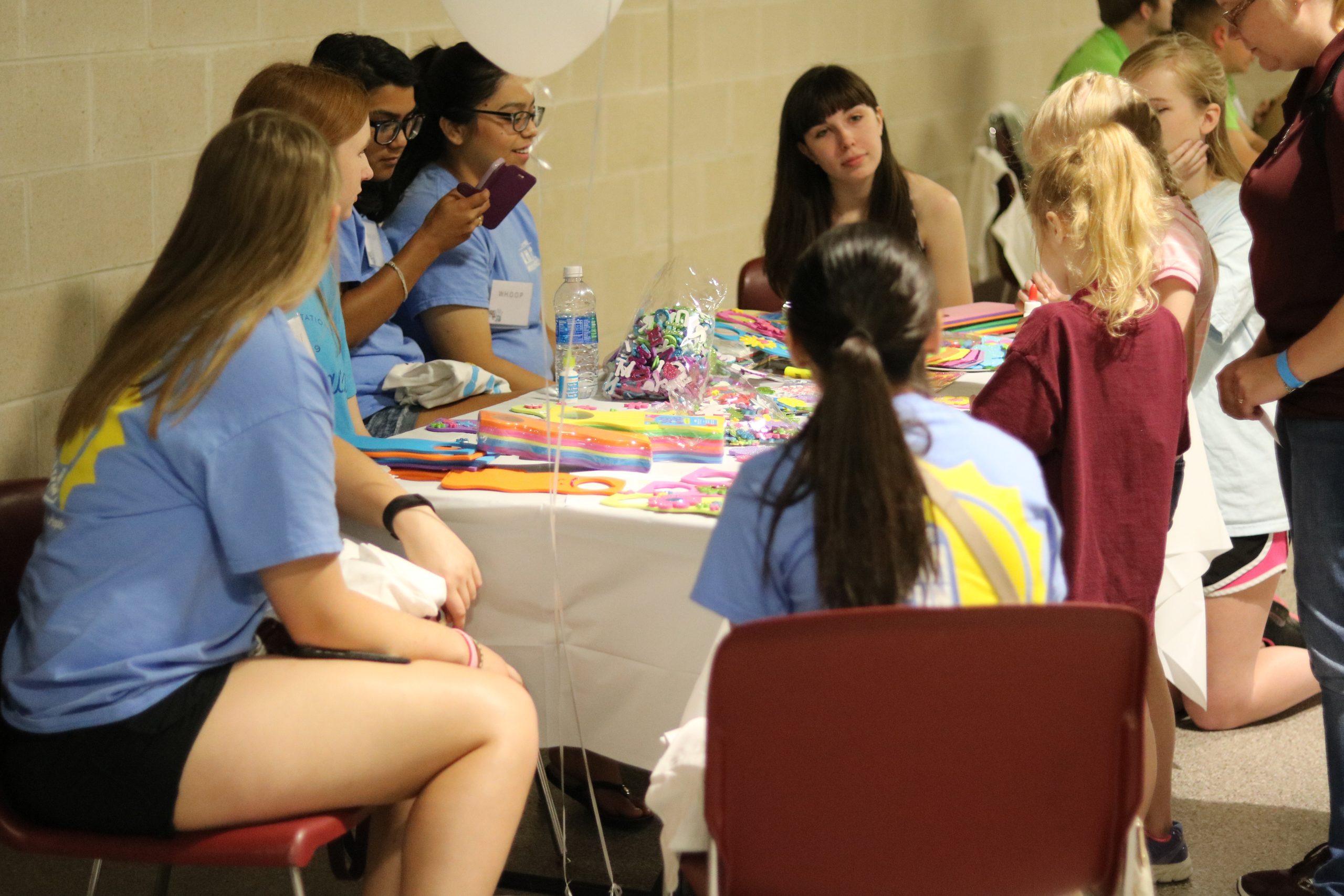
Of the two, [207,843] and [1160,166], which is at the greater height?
[1160,166]

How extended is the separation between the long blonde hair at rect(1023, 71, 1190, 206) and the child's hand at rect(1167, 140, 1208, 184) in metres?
0.38

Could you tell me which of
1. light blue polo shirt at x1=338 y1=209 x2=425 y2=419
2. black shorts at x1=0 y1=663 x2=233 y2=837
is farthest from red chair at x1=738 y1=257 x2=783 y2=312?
black shorts at x1=0 y1=663 x2=233 y2=837

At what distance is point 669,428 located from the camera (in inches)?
81.8

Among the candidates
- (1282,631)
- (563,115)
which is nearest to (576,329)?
(563,115)

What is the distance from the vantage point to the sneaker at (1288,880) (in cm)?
215

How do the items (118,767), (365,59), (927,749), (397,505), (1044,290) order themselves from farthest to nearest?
(365,59) < (1044,290) < (397,505) < (118,767) < (927,749)

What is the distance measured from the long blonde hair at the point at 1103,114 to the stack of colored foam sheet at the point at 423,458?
1022 millimetres

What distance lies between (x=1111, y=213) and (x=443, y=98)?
→ 158cm

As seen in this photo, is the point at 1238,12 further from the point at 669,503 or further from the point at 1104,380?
the point at 669,503

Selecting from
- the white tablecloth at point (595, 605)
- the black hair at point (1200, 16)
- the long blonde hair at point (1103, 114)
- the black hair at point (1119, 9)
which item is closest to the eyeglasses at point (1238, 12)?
the long blonde hair at point (1103, 114)

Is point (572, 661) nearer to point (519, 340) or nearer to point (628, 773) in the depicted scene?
point (628, 773)

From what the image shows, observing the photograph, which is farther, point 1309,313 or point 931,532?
point 1309,313

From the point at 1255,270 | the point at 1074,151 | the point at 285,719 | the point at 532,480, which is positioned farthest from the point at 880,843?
the point at 1255,270

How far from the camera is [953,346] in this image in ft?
8.37
